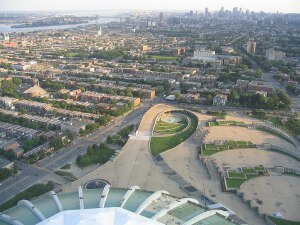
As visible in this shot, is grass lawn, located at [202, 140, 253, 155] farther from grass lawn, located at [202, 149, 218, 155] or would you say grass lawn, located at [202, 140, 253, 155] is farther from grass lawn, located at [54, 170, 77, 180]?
grass lawn, located at [54, 170, 77, 180]

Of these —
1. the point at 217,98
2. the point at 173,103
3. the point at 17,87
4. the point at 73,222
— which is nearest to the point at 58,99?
the point at 17,87

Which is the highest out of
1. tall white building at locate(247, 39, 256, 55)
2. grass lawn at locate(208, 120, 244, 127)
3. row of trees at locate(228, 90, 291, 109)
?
tall white building at locate(247, 39, 256, 55)

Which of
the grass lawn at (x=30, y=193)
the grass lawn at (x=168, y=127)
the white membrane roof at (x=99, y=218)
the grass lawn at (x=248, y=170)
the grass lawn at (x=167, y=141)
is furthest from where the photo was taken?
the grass lawn at (x=168, y=127)

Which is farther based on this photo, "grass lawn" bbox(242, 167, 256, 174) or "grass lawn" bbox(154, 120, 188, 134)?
"grass lawn" bbox(154, 120, 188, 134)

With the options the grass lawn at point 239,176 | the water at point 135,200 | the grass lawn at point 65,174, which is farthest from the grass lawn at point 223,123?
the water at point 135,200

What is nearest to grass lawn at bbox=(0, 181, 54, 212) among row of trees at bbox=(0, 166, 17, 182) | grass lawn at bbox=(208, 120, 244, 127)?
row of trees at bbox=(0, 166, 17, 182)

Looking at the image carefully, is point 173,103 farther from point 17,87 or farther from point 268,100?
point 17,87

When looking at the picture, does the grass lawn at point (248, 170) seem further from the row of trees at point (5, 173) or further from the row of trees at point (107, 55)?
the row of trees at point (107, 55)
